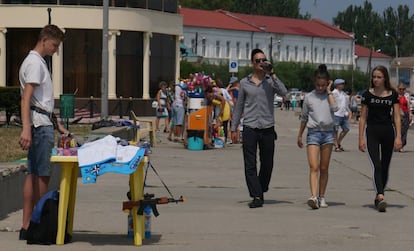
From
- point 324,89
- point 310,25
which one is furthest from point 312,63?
point 324,89

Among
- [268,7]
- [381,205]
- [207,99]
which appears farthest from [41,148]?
[268,7]

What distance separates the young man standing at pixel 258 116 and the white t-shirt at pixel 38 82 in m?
3.66

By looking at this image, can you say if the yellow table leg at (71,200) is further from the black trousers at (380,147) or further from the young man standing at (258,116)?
the black trousers at (380,147)

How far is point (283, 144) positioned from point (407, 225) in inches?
635

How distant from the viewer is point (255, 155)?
12570mm

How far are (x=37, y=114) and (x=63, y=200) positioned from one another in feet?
2.73

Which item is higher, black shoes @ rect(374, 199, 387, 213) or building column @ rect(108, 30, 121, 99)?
building column @ rect(108, 30, 121, 99)

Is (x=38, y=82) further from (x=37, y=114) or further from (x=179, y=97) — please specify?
(x=179, y=97)

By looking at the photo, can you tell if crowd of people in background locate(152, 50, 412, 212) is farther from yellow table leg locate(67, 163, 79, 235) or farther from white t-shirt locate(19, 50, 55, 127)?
white t-shirt locate(19, 50, 55, 127)

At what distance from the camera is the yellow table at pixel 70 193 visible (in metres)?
9.38

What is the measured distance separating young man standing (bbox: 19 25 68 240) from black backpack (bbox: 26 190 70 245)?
8.8 inches

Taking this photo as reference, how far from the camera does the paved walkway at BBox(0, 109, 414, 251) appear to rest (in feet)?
32.1

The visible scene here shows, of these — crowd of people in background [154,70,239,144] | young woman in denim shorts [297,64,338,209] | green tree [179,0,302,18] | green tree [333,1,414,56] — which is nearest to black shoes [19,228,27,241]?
young woman in denim shorts [297,64,338,209]

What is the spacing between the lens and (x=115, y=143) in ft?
31.1
